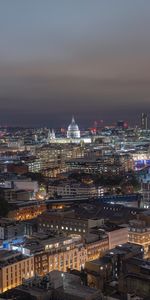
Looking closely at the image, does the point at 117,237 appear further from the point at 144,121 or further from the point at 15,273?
the point at 144,121

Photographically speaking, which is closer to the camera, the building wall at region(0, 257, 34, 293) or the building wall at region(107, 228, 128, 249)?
the building wall at region(0, 257, 34, 293)

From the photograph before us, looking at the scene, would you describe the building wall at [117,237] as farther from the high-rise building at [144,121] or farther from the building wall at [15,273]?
the high-rise building at [144,121]

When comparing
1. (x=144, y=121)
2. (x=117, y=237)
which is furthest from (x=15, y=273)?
(x=144, y=121)

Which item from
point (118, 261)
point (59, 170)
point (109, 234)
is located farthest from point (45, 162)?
point (118, 261)

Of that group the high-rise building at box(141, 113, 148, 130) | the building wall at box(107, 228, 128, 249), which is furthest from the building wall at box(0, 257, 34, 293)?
the high-rise building at box(141, 113, 148, 130)

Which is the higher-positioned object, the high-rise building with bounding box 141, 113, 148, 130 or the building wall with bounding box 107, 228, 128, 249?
the high-rise building with bounding box 141, 113, 148, 130

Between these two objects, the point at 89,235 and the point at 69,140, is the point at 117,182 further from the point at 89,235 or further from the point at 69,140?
the point at 69,140

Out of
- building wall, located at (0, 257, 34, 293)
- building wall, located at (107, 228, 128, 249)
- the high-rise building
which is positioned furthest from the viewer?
the high-rise building

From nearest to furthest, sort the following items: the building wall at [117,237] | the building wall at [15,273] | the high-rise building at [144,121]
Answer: the building wall at [15,273]
the building wall at [117,237]
the high-rise building at [144,121]

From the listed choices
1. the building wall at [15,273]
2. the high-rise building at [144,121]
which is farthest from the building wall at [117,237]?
the high-rise building at [144,121]

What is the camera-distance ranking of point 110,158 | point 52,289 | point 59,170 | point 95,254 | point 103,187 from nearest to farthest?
point 52,289 < point 95,254 < point 103,187 < point 59,170 < point 110,158

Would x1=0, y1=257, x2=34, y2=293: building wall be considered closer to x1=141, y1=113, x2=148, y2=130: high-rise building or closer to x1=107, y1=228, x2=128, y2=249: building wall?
x1=107, y1=228, x2=128, y2=249: building wall
